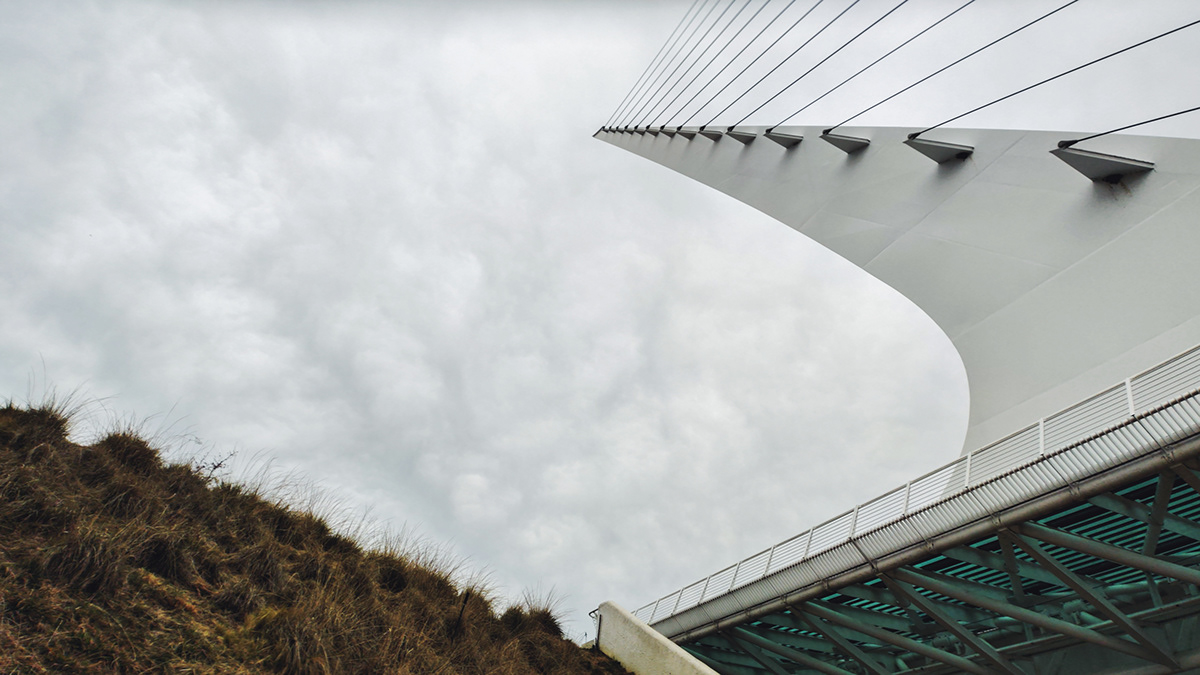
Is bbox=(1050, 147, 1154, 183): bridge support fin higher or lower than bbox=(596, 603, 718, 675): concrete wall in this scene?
higher

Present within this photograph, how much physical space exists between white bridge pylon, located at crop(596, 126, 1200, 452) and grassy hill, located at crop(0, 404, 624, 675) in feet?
37.1

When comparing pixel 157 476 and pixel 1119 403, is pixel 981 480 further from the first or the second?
pixel 157 476

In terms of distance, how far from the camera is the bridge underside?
10500mm

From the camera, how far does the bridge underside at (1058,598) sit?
10.5 meters

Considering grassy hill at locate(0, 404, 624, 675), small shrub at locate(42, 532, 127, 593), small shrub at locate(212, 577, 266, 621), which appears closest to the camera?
grassy hill at locate(0, 404, 624, 675)

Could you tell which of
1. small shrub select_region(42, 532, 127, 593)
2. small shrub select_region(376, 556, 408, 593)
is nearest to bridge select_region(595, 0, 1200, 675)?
small shrub select_region(376, 556, 408, 593)

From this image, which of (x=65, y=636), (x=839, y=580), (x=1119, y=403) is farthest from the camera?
(x=839, y=580)

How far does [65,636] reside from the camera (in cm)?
452

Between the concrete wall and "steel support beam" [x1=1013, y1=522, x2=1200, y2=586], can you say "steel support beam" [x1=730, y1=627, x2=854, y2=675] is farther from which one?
"steel support beam" [x1=1013, y1=522, x2=1200, y2=586]

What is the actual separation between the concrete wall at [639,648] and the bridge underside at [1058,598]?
462 centimetres

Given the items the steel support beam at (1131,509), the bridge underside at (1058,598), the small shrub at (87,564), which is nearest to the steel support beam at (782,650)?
the bridge underside at (1058,598)

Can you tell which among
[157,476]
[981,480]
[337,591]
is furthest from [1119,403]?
[157,476]

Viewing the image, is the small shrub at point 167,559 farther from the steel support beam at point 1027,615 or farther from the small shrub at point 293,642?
the steel support beam at point 1027,615

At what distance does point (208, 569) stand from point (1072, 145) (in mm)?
17928
